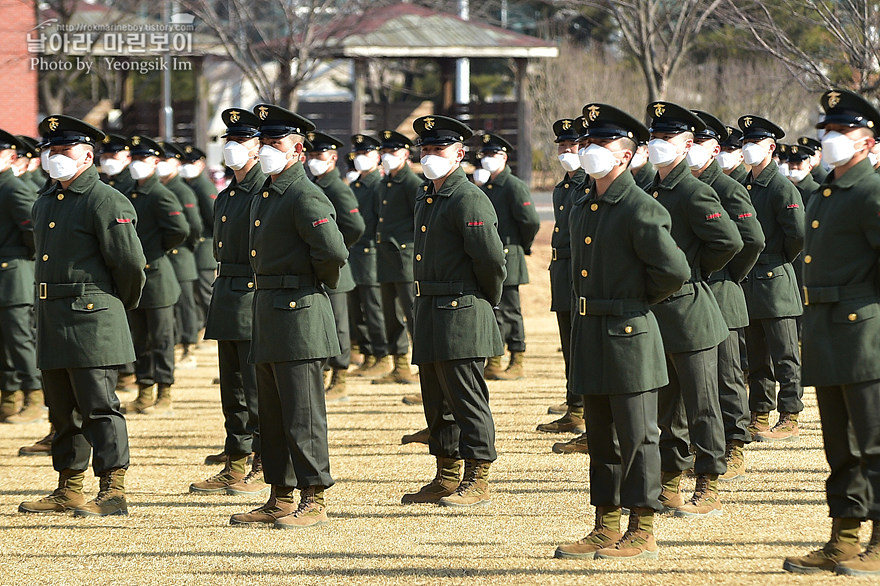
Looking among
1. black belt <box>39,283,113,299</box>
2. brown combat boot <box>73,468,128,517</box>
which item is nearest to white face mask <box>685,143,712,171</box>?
black belt <box>39,283,113,299</box>

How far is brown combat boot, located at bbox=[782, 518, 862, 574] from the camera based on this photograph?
241 inches

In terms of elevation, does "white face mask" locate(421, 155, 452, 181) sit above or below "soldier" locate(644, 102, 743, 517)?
above

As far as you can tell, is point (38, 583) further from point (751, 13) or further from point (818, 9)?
point (751, 13)

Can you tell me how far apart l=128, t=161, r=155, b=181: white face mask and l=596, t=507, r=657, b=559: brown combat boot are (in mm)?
6668

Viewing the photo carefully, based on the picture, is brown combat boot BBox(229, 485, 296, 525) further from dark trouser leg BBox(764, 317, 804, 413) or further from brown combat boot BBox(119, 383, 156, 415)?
brown combat boot BBox(119, 383, 156, 415)

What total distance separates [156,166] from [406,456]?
4.25 m

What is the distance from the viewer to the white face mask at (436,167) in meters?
8.03

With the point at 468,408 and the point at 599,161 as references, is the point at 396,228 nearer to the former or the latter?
the point at 468,408

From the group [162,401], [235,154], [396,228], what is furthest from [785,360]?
[162,401]

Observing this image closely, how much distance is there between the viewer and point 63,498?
26.1 ft

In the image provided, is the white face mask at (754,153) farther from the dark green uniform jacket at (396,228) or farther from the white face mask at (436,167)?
the dark green uniform jacket at (396,228)

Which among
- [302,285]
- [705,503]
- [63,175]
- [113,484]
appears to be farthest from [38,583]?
[705,503]

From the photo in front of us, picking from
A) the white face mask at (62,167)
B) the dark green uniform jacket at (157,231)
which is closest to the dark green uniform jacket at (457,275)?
the white face mask at (62,167)

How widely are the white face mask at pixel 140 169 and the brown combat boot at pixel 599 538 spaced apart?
6462 mm
